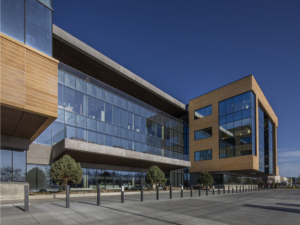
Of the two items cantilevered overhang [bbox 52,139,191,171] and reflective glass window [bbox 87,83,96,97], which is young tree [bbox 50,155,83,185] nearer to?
cantilevered overhang [bbox 52,139,191,171]

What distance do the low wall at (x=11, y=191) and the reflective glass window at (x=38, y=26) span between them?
9.26 meters

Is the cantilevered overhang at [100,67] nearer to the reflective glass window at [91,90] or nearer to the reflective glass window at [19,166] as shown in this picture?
the reflective glass window at [91,90]

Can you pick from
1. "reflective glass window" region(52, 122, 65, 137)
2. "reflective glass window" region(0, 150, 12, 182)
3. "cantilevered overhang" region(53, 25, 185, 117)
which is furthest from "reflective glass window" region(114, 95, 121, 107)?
"reflective glass window" region(0, 150, 12, 182)

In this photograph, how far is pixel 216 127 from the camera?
3850 centimetres

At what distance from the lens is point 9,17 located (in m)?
11.4

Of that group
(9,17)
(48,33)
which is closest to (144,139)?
(48,33)

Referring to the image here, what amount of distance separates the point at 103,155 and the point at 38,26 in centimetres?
1365

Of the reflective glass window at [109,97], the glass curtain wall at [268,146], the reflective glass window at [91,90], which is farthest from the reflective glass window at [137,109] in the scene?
the glass curtain wall at [268,146]

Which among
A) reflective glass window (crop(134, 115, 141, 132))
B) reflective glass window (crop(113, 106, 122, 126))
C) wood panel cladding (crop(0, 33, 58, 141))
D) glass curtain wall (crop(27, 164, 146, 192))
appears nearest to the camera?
wood panel cladding (crop(0, 33, 58, 141))

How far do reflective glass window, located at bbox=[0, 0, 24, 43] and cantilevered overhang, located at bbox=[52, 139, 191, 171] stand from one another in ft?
32.6

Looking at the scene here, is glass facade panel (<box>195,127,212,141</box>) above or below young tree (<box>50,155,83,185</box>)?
above

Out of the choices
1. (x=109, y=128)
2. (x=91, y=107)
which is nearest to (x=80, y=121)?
(x=91, y=107)

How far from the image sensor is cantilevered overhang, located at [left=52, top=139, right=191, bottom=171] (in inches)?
784

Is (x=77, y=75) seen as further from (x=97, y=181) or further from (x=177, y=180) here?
(x=177, y=180)
